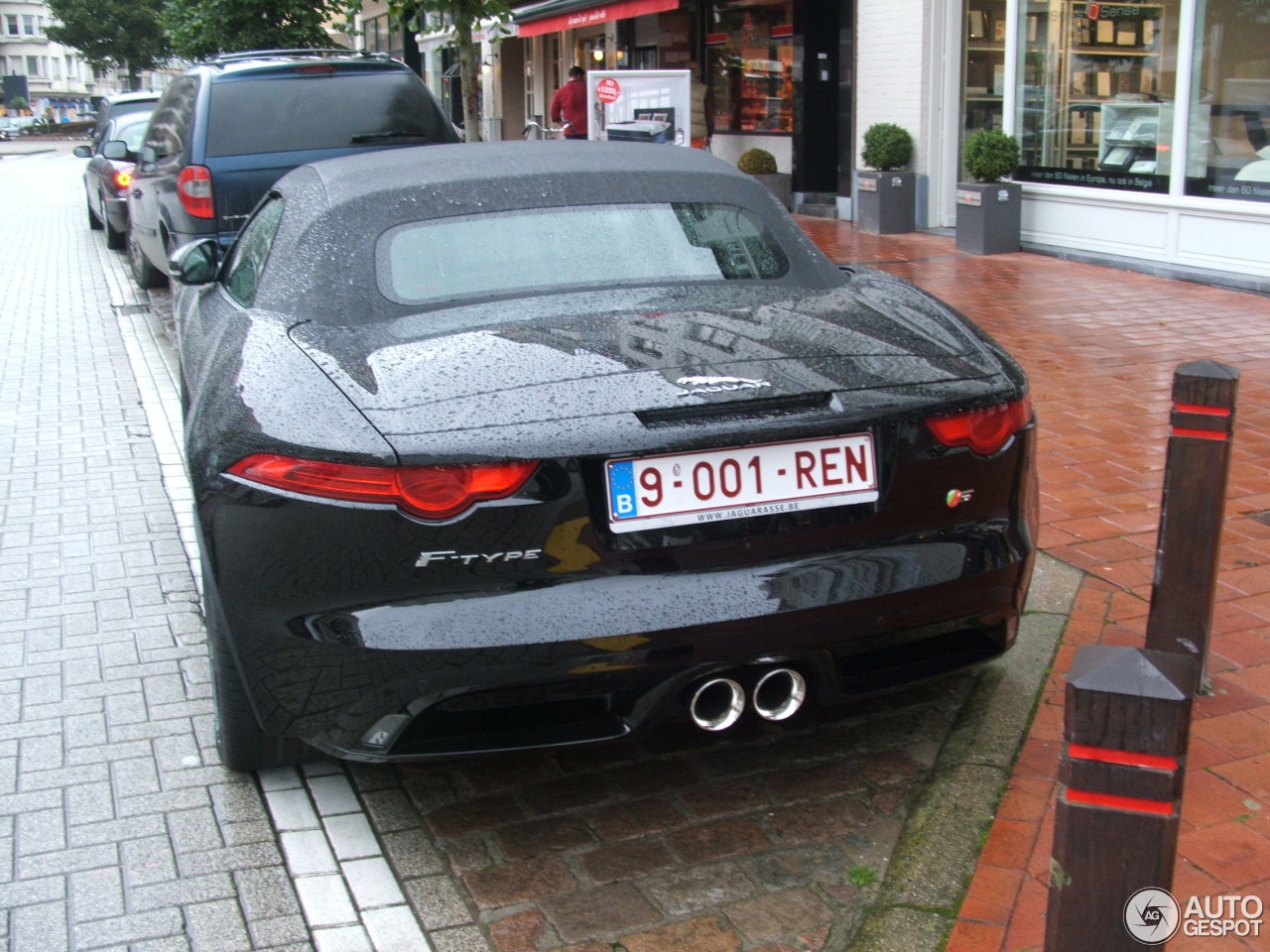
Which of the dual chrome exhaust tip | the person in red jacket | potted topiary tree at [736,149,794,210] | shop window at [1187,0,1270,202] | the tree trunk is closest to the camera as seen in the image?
the dual chrome exhaust tip

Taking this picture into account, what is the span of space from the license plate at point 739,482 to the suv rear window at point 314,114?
6736 mm

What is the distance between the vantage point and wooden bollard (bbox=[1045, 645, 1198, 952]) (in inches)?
67.1

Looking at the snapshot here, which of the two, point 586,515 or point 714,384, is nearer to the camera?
point 586,515

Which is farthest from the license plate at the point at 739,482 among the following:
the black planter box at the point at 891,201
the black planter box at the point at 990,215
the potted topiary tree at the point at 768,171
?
the potted topiary tree at the point at 768,171

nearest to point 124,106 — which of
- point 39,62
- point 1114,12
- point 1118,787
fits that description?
point 1114,12

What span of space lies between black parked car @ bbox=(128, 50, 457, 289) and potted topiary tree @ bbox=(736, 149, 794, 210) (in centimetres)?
800

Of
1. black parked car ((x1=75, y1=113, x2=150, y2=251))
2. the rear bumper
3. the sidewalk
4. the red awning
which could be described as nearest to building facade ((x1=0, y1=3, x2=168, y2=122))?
the red awning

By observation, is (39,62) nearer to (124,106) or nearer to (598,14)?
(598,14)

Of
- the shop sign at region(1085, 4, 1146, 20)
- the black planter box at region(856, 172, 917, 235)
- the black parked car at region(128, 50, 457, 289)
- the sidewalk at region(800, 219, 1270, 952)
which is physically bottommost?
the sidewalk at region(800, 219, 1270, 952)

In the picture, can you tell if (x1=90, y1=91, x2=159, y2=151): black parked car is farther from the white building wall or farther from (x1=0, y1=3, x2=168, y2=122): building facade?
(x1=0, y1=3, x2=168, y2=122): building facade

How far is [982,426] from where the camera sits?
10.1ft

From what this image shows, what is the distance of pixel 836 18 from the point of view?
16.1m

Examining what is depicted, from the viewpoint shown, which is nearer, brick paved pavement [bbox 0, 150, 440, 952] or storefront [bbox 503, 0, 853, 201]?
brick paved pavement [bbox 0, 150, 440, 952]

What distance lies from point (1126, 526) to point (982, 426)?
7.45 ft
